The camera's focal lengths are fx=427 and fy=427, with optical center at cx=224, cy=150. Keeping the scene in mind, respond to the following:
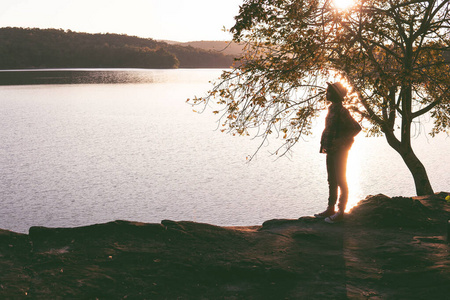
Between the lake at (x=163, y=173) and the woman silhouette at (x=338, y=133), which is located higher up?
the woman silhouette at (x=338, y=133)

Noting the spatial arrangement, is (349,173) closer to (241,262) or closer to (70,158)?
(70,158)

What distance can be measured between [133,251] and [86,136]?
70.8 ft

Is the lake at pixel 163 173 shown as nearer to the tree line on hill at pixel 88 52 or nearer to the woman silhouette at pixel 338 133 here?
the woman silhouette at pixel 338 133

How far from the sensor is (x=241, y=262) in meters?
5.00

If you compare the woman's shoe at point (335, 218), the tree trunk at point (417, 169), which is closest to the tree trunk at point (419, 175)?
the tree trunk at point (417, 169)

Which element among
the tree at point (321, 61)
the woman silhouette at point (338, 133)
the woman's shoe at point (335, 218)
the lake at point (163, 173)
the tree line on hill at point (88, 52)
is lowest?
the lake at point (163, 173)

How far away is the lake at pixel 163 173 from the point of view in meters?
13.4

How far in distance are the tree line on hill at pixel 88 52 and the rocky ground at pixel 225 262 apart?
111 metres

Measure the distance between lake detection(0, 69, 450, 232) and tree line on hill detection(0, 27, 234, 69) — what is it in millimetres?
82931

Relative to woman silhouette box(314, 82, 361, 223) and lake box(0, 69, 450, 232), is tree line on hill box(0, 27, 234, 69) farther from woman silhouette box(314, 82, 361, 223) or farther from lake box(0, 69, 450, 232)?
woman silhouette box(314, 82, 361, 223)

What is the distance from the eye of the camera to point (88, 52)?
113875 mm

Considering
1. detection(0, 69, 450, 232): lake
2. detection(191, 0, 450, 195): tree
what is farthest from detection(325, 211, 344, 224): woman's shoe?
detection(0, 69, 450, 232): lake

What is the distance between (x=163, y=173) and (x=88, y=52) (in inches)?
4153

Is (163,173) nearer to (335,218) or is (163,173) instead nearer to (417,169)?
(417,169)
